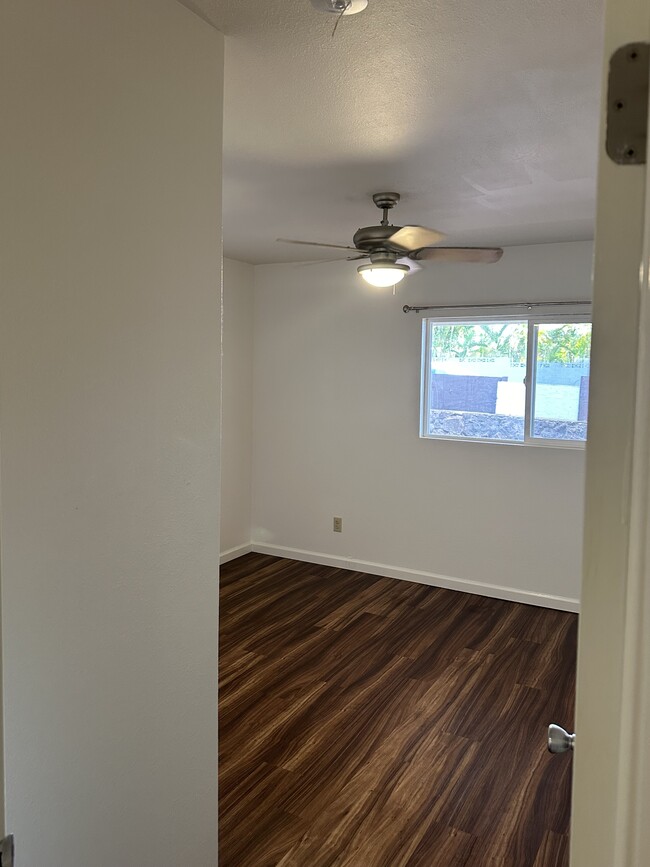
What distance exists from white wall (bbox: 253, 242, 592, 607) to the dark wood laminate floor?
1.29 ft

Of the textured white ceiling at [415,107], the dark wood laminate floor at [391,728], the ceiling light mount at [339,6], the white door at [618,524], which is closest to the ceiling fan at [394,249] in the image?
the textured white ceiling at [415,107]

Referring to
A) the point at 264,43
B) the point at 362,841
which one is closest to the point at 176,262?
the point at 264,43

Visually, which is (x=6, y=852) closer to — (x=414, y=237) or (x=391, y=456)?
(x=414, y=237)

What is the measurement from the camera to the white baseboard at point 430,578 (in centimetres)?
459

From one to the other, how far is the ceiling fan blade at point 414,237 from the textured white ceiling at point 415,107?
0.81 feet

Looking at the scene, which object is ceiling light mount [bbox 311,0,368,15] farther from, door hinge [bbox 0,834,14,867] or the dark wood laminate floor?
the dark wood laminate floor

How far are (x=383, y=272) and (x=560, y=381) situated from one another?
1.90 m

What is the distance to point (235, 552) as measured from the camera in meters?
5.57

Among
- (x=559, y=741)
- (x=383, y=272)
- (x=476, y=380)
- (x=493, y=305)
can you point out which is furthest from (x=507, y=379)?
(x=559, y=741)

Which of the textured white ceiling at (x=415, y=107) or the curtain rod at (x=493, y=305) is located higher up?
the textured white ceiling at (x=415, y=107)

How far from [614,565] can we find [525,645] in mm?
3693

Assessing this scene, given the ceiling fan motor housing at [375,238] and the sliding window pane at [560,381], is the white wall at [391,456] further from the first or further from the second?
the ceiling fan motor housing at [375,238]

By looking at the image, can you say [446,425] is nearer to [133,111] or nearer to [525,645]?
[525,645]

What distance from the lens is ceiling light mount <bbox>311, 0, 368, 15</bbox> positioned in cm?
153
